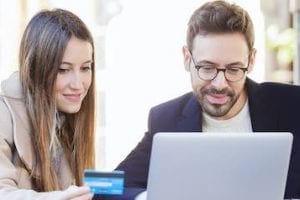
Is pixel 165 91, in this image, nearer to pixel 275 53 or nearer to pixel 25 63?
pixel 275 53

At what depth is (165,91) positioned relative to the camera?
2.83 metres

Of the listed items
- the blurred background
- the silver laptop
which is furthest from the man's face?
the blurred background

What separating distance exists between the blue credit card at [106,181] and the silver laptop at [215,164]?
7 centimetres

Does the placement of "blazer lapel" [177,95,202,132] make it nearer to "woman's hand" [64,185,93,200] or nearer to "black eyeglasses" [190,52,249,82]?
"black eyeglasses" [190,52,249,82]

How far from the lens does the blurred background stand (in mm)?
2770

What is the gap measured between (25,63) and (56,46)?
0.32 feet

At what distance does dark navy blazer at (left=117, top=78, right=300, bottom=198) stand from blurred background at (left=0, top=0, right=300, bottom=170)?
1.12 m

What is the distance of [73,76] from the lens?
1421 millimetres

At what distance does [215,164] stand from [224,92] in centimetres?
53

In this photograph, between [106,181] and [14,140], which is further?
[14,140]

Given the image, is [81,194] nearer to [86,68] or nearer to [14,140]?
[14,140]

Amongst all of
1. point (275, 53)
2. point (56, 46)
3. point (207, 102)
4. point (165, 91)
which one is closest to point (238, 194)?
point (207, 102)

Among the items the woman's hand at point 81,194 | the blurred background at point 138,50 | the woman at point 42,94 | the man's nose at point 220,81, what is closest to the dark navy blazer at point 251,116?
the man's nose at point 220,81

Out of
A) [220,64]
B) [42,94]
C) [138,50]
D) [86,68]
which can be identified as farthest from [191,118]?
[138,50]
